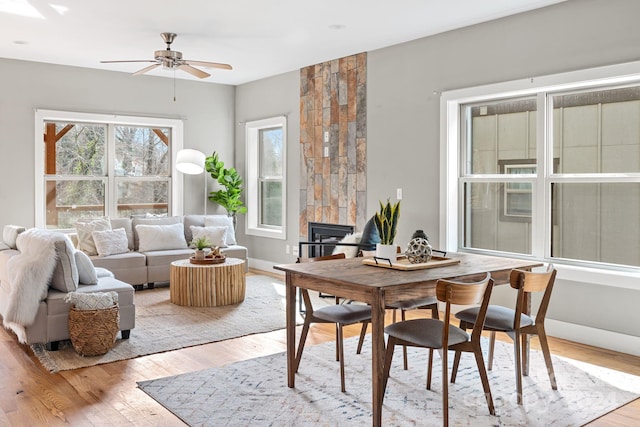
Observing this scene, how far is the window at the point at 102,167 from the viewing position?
7.31 m

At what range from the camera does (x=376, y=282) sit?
296 centimetres

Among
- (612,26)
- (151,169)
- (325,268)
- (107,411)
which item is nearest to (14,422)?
(107,411)

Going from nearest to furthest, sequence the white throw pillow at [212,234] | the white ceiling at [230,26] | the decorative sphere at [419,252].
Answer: the decorative sphere at [419,252]
the white ceiling at [230,26]
the white throw pillow at [212,234]

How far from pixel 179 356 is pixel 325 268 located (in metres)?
1.54

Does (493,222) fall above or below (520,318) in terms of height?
above

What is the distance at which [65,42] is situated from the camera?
240 inches

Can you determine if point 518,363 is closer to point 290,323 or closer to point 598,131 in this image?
point 290,323

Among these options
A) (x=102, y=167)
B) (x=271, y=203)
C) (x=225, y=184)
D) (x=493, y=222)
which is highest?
(x=102, y=167)

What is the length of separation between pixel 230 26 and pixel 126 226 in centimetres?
302

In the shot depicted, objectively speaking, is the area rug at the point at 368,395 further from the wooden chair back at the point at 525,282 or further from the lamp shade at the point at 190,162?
the lamp shade at the point at 190,162

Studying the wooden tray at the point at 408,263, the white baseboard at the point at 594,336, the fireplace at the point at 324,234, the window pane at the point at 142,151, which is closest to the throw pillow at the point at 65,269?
the wooden tray at the point at 408,263

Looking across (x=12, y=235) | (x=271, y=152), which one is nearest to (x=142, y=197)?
(x=271, y=152)

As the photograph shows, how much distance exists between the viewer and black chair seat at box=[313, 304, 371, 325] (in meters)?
3.53

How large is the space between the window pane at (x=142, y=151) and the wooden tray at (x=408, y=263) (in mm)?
5262
